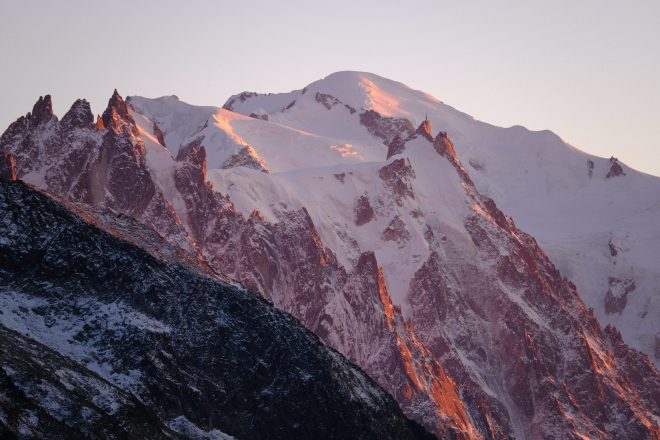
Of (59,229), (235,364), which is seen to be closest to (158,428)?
(235,364)

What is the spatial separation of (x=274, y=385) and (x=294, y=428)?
21.9 feet

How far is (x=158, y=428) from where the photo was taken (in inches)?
6112

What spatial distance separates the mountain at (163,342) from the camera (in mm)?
163875

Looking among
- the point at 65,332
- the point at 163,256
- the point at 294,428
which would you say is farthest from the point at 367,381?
the point at 65,332

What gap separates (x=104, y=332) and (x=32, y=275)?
12286mm

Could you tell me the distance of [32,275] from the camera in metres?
172

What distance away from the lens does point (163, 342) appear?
173 m

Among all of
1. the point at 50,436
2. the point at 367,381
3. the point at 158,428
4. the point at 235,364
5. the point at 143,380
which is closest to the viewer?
the point at 50,436

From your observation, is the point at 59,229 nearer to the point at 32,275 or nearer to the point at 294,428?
the point at 32,275

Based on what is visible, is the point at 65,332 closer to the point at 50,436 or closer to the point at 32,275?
the point at 32,275

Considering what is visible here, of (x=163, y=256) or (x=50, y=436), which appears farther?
(x=163, y=256)

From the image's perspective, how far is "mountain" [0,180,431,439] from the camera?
538 ft

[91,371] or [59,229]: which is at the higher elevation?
[59,229]

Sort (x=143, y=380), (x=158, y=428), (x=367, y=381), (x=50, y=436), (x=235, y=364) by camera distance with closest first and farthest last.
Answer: (x=50, y=436) < (x=158, y=428) < (x=143, y=380) < (x=235, y=364) < (x=367, y=381)
